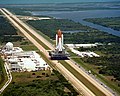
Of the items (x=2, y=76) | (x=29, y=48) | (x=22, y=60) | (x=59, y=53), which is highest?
(x=59, y=53)

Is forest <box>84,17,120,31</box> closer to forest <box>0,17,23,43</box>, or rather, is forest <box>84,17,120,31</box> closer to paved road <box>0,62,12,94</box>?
forest <box>0,17,23,43</box>

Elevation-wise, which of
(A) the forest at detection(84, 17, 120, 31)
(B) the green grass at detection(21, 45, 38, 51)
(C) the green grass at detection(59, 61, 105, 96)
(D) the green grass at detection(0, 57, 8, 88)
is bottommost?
(C) the green grass at detection(59, 61, 105, 96)

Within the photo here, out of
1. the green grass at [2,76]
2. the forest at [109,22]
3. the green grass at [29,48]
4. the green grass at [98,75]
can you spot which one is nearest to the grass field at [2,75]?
the green grass at [2,76]

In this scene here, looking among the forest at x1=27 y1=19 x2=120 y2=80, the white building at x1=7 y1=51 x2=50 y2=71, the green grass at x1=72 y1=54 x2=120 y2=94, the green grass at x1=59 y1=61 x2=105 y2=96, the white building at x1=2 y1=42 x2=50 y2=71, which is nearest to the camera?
the green grass at x1=59 y1=61 x2=105 y2=96

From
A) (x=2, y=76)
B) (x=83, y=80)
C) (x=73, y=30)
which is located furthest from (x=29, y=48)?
(x=73, y=30)

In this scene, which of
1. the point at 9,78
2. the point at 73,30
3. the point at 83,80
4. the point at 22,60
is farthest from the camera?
the point at 73,30

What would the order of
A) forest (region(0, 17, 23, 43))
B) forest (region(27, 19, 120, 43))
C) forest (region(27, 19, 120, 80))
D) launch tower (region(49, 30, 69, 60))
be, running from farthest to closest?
1. forest (region(27, 19, 120, 43))
2. forest (region(0, 17, 23, 43))
3. launch tower (region(49, 30, 69, 60))
4. forest (region(27, 19, 120, 80))

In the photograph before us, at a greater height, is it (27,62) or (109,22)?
(109,22)

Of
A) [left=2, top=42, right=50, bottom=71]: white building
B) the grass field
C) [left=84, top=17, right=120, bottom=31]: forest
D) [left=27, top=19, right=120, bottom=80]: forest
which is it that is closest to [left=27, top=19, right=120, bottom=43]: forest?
[left=27, top=19, right=120, bottom=80]: forest

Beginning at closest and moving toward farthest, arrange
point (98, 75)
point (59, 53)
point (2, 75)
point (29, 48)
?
point (2, 75) < point (98, 75) < point (59, 53) < point (29, 48)

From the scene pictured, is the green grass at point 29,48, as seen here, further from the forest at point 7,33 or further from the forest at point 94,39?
the forest at point 94,39

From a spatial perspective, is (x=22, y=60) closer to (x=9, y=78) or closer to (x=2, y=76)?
(x=2, y=76)

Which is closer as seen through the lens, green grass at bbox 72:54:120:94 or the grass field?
green grass at bbox 72:54:120:94

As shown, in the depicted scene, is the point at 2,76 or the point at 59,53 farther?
the point at 59,53
